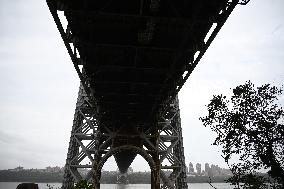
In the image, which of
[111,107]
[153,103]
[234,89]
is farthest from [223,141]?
[111,107]

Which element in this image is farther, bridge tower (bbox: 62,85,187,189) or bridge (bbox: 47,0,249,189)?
bridge tower (bbox: 62,85,187,189)

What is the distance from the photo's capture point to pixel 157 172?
1608 cm

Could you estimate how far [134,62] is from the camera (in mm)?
9625

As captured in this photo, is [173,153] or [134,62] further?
[173,153]

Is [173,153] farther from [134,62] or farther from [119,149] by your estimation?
[134,62]

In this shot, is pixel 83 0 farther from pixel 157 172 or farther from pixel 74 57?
pixel 157 172

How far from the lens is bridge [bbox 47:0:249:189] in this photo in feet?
23.2

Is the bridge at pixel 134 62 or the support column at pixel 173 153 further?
the support column at pixel 173 153

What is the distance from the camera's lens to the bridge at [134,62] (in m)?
7.07

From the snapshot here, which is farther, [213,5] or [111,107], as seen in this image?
[111,107]

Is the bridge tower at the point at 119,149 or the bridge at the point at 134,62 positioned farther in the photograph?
the bridge tower at the point at 119,149

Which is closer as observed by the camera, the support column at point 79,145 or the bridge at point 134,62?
the bridge at point 134,62

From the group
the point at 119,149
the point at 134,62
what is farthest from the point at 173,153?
the point at 134,62

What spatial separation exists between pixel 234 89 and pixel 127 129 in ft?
23.0
